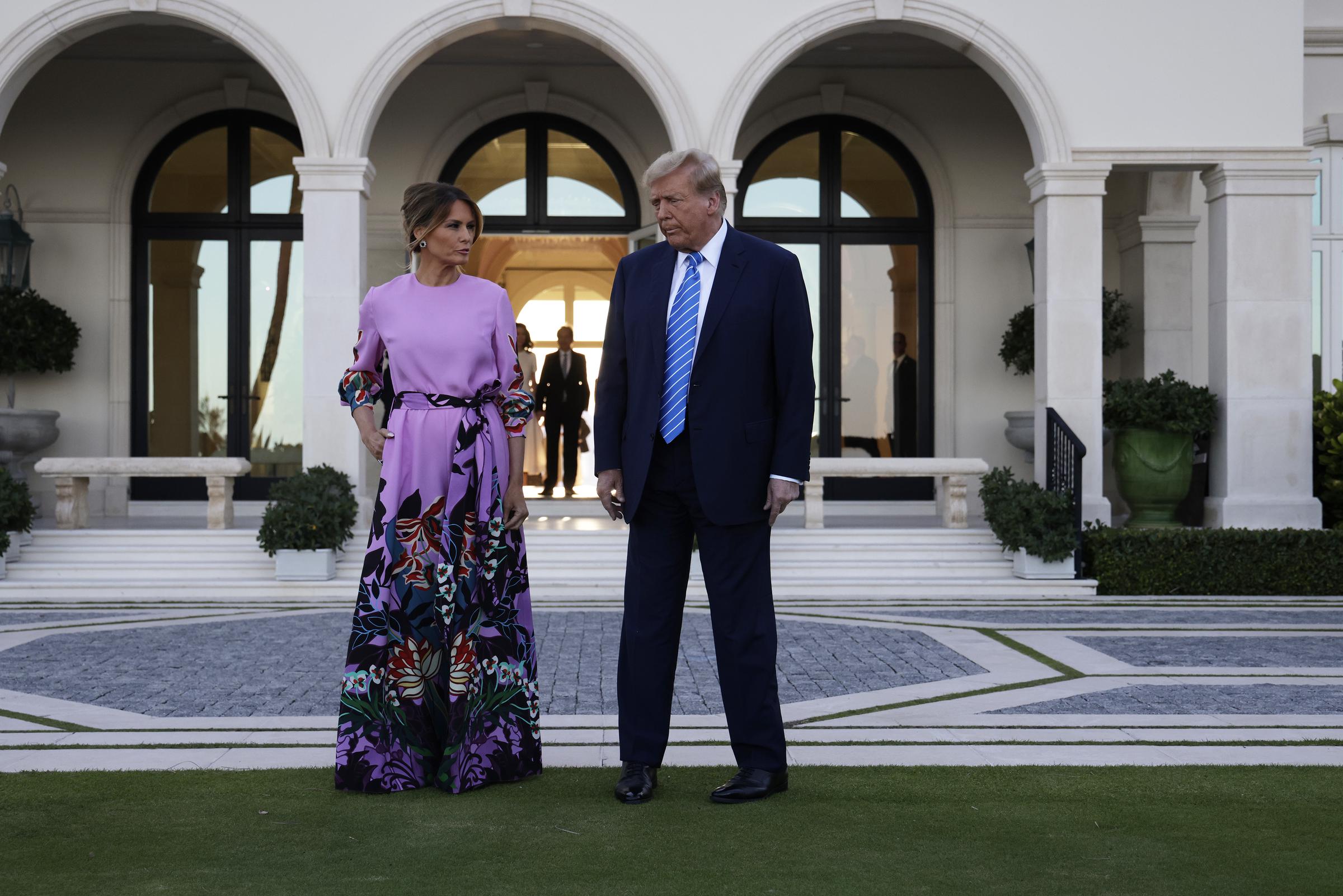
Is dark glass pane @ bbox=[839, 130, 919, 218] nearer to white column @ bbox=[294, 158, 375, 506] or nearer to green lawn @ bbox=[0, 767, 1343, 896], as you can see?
white column @ bbox=[294, 158, 375, 506]

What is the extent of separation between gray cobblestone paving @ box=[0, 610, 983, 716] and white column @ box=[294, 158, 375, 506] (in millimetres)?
2388

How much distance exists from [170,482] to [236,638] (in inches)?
250

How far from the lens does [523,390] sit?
14.0ft

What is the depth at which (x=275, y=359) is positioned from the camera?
13.6 metres

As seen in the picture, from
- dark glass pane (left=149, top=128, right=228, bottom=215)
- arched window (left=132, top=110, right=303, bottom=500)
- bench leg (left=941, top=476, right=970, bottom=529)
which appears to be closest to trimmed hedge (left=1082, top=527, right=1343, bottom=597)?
bench leg (left=941, top=476, right=970, bottom=529)

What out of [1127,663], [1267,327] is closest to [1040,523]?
[1267,327]

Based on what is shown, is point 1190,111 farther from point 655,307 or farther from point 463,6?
point 655,307

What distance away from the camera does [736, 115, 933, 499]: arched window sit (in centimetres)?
1377

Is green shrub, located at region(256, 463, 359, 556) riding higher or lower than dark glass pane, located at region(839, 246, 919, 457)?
lower

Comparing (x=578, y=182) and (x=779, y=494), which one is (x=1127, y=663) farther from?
(x=578, y=182)

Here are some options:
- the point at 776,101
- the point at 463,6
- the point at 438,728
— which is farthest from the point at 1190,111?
the point at 438,728

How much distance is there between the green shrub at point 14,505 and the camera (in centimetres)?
1012

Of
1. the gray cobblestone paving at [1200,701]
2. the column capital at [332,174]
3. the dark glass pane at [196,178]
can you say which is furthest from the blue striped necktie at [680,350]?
the dark glass pane at [196,178]

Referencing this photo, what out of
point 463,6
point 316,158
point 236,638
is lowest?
point 236,638
